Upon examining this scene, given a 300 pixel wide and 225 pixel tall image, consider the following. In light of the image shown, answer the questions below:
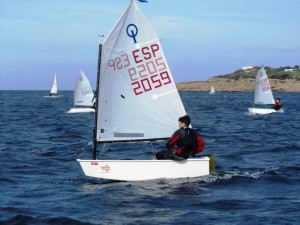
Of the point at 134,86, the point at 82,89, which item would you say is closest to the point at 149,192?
the point at 134,86

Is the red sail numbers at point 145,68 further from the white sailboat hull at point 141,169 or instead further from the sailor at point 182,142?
the white sailboat hull at point 141,169

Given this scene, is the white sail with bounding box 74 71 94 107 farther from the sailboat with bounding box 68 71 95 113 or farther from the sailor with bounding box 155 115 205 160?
the sailor with bounding box 155 115 205 160

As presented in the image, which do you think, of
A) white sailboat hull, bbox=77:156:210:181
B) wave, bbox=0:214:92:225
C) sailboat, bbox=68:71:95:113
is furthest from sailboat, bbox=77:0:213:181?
sailboat, bbox=68:71:95:113

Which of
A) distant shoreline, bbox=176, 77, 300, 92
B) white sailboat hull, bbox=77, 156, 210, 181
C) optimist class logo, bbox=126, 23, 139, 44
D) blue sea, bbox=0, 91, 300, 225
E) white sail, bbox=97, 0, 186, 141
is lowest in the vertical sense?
blue sea, bbox=0, 91, 300, 225

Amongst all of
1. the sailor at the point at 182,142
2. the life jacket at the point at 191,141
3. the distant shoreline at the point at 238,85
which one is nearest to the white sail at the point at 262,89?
the life jacket at the point at 191,141

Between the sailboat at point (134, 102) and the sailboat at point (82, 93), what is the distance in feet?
131

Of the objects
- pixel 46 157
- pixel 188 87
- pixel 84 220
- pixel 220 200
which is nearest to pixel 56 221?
pixel 84 220

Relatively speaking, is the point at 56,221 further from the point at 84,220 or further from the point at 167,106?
the point at 167,106

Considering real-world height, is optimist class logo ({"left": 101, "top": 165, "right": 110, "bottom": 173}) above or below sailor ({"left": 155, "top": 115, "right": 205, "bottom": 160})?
below

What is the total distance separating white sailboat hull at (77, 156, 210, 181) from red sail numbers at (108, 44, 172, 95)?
2415mm

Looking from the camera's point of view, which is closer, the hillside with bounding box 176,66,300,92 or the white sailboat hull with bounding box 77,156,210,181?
the white sailboat hull with bounding box 77,156,210,181

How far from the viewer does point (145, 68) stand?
16625 millimetres

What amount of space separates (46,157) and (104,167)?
7.65 meters

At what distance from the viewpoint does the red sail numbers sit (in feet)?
53.6
